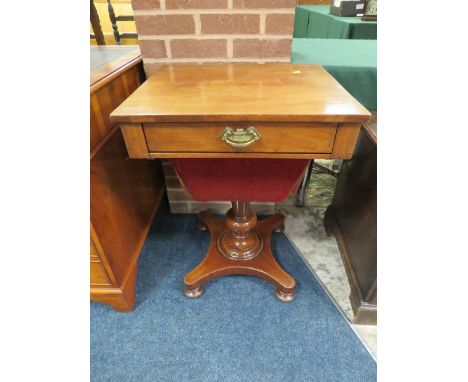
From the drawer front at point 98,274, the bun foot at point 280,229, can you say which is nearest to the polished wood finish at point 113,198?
the drawer front at point 98,274

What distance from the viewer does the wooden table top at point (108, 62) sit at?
0.70 metres

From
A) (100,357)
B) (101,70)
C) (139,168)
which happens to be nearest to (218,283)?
(100,357)

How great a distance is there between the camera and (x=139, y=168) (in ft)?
3.45

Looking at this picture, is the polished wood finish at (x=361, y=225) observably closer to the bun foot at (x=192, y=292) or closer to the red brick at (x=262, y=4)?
the red brick at (x=262, y=4)

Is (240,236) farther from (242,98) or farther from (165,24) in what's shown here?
(165,24)

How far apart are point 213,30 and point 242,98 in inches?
15.9

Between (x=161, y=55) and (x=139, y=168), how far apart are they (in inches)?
17.0

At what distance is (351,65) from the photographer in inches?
37.8

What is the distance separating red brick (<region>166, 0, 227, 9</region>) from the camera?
2.50 ft

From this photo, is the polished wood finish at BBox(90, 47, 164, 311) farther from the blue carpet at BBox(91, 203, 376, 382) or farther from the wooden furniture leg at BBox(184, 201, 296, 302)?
the wooden furniture leg at BBox(184, 201, 296, 302)

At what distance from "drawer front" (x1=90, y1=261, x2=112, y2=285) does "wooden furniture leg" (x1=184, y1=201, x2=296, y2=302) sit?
0.26m

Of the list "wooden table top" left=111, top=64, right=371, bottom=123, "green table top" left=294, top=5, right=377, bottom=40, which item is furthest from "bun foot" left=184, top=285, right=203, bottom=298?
"green table top" left=294, top=5, right=377, bottom=40
